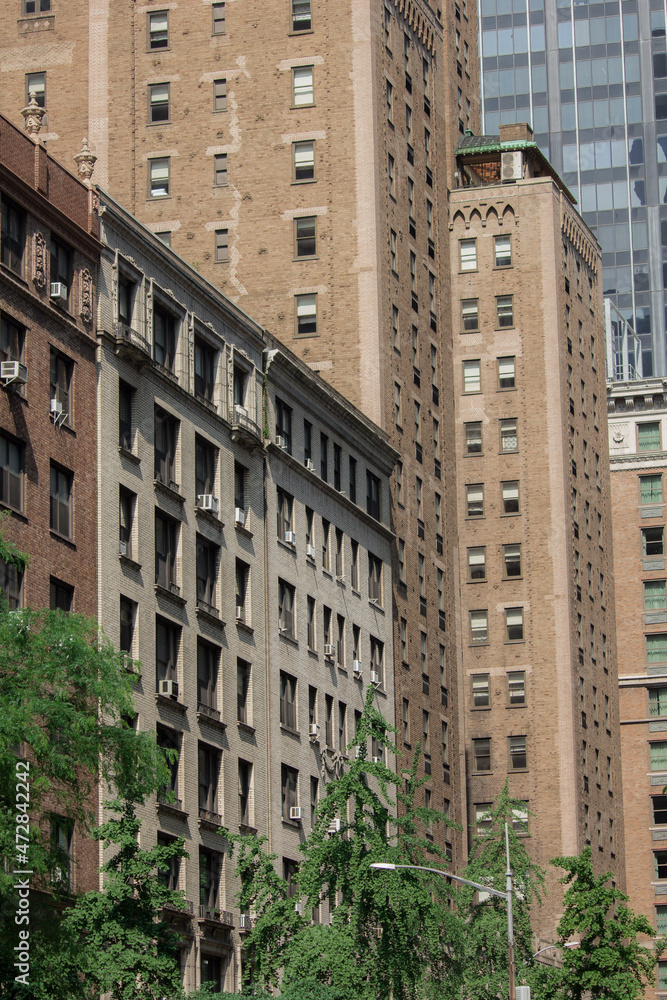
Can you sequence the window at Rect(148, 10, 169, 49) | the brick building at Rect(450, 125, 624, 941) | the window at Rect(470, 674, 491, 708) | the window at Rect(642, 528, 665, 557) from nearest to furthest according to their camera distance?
1. the window at Rect(148, 10, 169, 49)
2. the brick building at Rect(450, 125, 624, 941)
3. the window at Rect(470, 674, 491, 708)
4. the window at Rect(642, 528, 665, 557)

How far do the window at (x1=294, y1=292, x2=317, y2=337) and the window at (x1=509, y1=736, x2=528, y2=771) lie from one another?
1179 inches

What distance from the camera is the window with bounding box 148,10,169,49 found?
10219 cm

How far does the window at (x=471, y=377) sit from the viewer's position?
118m

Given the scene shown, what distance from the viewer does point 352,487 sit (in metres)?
88.9

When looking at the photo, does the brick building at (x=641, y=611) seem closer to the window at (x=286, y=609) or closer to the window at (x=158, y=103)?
the window at (x=158, y=103)

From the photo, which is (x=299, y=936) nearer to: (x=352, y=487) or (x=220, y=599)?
(x=220, y=599)

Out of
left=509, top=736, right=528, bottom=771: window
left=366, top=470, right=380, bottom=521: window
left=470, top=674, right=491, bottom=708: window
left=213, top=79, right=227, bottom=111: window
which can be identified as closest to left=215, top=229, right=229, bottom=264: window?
left=213, top=79, right=227, bottom=111: window

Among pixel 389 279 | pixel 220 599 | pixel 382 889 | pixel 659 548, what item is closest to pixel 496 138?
pixel 389 279

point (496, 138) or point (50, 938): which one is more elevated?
point (496, 138)

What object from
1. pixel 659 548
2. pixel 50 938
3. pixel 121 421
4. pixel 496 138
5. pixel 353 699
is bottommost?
pixel 50 938

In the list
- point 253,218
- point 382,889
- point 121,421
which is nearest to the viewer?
point 382,889

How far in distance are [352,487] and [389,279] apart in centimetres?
1511

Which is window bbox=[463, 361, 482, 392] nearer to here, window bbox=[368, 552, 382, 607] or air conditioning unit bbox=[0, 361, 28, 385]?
window bbox=[368, 552, 382, 607]

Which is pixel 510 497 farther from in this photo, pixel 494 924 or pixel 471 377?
pixel 494 924
